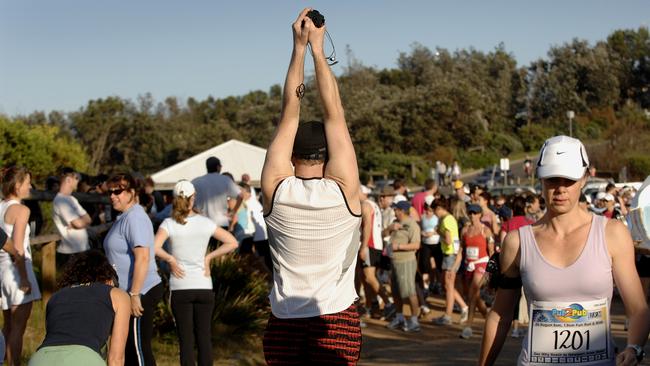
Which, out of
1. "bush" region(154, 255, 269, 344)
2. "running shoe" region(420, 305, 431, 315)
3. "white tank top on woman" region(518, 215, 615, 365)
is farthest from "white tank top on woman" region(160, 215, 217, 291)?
"running shoe" region(420, 305, 431, 315)

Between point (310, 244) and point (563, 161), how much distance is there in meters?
1.22

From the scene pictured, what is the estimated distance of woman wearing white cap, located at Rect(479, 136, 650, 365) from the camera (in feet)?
13.1

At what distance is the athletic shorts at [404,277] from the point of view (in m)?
13.5

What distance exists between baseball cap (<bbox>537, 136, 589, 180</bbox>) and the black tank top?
8.46 feet

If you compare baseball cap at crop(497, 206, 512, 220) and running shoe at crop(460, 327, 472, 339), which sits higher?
baseball cap at crop(497, 206, 512, 220)

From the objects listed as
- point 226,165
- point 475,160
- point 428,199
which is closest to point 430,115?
point 475,160

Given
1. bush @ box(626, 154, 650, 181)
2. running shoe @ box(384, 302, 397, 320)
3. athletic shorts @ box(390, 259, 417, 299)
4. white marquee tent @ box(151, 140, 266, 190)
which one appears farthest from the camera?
bush @ box(626, 154, 650, 181)

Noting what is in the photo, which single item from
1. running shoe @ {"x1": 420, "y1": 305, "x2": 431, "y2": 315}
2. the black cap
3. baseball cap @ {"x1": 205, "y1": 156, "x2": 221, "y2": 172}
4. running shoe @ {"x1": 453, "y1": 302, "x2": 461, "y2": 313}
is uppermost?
the black cap

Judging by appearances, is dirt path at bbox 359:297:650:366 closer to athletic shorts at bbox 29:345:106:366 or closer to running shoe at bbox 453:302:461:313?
running shoe at bbox 453:302:461:313

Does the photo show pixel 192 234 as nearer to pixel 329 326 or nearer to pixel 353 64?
pixel 329 326

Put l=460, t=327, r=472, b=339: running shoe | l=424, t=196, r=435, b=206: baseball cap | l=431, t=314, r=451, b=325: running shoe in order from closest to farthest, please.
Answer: l=460, t=327, r=472, b=339: running shoe → l=431, t=314, r=451, b=325: running shoe → l=424, t=196, r=435, b=206: baseball cap

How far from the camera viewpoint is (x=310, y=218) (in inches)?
169

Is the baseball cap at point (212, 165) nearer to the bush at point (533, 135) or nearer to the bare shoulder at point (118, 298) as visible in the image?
the bare shoulder at point (118, 298)

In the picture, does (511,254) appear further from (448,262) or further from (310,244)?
(448,262)
